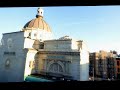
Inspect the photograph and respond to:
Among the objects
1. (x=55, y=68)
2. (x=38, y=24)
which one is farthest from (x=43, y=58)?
(x=38, y=24)

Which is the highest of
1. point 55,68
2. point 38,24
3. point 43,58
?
point 38,24

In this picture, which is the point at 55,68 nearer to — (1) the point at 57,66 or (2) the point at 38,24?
(1) the point at 57,66

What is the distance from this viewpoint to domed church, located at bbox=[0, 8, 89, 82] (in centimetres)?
766

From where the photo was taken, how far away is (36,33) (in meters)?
11.1

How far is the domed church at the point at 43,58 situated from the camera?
25.1 ft

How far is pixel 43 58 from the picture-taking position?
8750 millimetres

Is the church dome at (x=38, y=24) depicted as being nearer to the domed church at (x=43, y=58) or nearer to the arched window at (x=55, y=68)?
the domed church at (x=43, y=58)

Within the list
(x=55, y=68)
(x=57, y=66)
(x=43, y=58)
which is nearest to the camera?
(x=57, y=66)

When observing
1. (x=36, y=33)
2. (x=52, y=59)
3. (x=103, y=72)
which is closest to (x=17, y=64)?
(x=52, y=59)

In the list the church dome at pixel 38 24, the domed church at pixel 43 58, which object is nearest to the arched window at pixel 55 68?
the domed church at pixel 43 58

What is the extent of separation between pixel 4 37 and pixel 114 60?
7.84m

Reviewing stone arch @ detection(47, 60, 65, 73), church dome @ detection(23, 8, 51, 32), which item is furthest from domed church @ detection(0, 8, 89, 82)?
church dome @ detection(23, 8, 51, 32)
